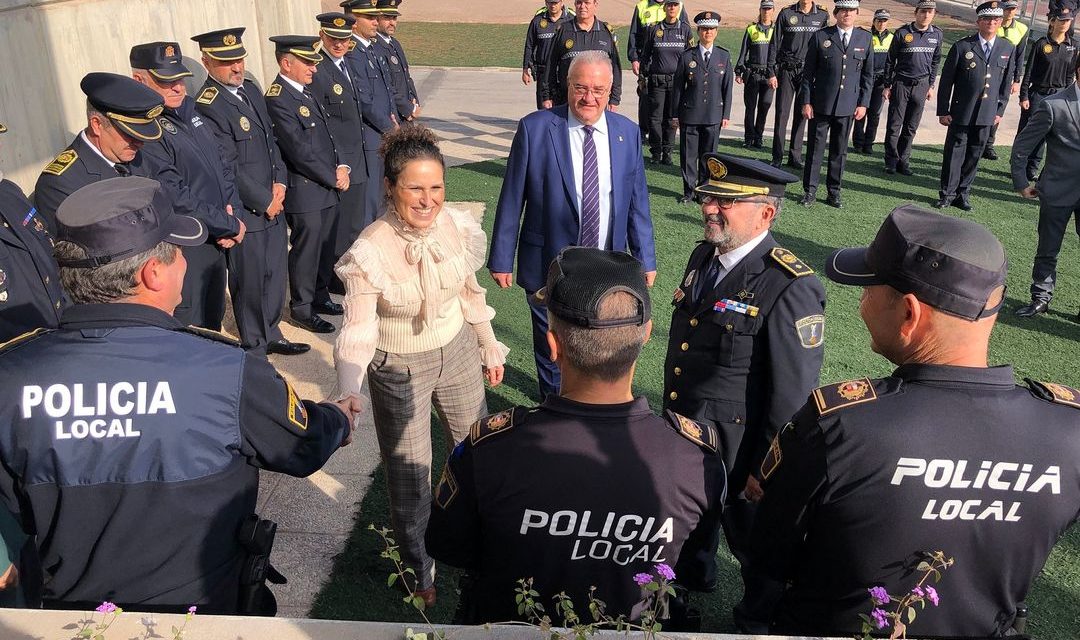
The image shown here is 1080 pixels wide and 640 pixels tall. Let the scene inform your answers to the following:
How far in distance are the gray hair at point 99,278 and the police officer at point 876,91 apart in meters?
10.1

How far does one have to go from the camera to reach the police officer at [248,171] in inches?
216

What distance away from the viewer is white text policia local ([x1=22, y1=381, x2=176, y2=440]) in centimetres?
198

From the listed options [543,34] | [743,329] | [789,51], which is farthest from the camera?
[789,51]

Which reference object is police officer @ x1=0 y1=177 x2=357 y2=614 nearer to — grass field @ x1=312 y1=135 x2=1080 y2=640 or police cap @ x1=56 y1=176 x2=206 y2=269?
police cap @ x1=56 y1=176 x2=206 y2=269

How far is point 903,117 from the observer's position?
1072 cm

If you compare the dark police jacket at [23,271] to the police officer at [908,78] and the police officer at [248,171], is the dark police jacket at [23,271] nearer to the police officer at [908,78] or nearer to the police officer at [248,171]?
the police officer at [248,171]

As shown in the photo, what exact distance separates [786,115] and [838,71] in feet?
7.31

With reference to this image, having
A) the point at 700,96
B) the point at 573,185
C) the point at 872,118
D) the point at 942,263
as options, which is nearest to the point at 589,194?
the point at 573,185

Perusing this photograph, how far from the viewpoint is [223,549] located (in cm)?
225

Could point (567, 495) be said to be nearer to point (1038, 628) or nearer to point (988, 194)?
point (1038, 628)

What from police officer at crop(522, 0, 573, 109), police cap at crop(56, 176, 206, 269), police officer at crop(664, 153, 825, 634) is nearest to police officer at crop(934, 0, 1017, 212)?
police officer at crop(522, 0, 573, 109)

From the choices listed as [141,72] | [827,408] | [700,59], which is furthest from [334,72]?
[827,408]

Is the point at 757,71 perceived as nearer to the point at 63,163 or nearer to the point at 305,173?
the point at 305,173

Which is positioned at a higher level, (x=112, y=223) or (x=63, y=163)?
(x=112, y=223)
